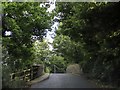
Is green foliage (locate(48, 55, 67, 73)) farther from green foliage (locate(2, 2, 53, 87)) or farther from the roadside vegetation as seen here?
green foliage (locate(2, 2, 53, 87))

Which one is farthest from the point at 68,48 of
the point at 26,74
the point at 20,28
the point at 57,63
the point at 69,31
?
the point at 57,63

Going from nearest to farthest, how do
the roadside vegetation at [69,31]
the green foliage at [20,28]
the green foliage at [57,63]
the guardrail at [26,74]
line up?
the roadside vegetation at [69,31] < the green foliage at [20,28] < the guardrail at [26,74] < the green foliage at [57,63]

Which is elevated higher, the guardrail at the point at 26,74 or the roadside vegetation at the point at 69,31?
the roadside vegetation at the point at 69,31

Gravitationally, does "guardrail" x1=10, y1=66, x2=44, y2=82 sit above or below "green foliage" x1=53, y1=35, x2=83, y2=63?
below

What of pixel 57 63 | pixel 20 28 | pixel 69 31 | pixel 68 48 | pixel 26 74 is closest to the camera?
pixel 20 28

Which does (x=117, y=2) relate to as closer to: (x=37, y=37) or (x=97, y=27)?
(x=97, y=27)

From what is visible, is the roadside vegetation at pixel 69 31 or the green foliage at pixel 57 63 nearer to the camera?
the roadside vegetation at pixel 69 31

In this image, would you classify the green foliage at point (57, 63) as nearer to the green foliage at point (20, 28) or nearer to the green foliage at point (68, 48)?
the green foliage at point (68, 48)

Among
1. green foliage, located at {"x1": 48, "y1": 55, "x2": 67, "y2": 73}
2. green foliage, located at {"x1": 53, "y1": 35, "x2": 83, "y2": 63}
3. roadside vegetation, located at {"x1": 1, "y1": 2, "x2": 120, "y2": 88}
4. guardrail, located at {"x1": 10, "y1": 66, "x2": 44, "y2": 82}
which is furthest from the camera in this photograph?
green foliage, located at {"x1": 48, "y1": 55, "x2": 67, "y2": 73}

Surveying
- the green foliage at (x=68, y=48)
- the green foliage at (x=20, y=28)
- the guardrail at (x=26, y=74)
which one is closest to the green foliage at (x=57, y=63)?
the green foliage at (x=68, y=48)

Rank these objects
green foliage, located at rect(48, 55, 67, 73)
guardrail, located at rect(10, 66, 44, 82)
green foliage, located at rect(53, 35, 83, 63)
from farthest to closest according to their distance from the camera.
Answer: green foliage, located at rect(48, 55, 67, 73) < green foliage, located at rect(53, 35, 83, 63) < guardrail, located at rect(10, 66, 44, 82)

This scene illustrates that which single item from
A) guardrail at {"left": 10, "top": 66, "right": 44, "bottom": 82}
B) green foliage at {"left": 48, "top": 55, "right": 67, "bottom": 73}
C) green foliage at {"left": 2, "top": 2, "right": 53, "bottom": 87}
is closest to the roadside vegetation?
green foliage at {"left": 2, "top": 2, "right": 53, "bottom": 87}

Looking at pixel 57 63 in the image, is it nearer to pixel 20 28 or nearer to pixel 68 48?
pixel 68 48

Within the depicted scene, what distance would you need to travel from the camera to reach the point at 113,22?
1258 cm
